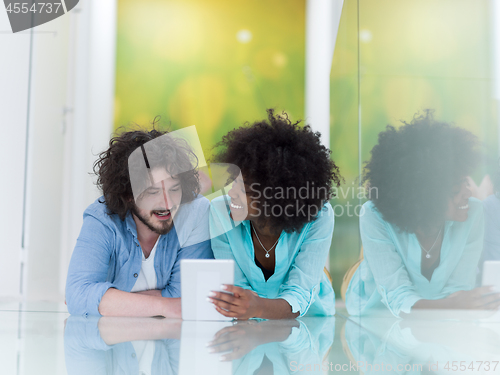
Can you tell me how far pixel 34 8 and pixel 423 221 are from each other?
7.68 ft

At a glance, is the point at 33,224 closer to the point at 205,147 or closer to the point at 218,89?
the point at 205,147

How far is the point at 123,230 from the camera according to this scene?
4.20ft

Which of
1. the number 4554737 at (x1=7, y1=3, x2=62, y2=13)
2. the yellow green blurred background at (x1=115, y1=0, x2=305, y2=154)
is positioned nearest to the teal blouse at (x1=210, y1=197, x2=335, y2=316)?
the yellow green blurred background at (x1=115, y1=0, x2=305, y2=154)

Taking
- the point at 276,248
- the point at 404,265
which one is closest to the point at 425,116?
the point at 404,265

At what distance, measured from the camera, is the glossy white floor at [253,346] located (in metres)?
0.65

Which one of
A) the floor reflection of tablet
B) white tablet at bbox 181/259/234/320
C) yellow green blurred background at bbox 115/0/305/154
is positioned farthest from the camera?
yellow green blurred background at bbox 115/0/305/154

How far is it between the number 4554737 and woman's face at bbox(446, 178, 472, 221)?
2.23 meters

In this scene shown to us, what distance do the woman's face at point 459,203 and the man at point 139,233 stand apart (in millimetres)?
695

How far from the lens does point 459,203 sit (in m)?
0.83

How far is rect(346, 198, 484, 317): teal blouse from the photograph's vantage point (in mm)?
819

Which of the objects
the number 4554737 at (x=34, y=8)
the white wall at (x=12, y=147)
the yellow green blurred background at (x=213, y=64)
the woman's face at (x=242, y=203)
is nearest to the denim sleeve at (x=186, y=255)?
the woman's face at (x=242, y=203)

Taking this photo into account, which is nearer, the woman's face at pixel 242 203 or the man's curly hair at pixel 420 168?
the man's curly hair at pixel 420 168

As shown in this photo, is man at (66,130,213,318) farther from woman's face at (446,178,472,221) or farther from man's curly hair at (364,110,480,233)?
woman's face at (446,178,472,221)

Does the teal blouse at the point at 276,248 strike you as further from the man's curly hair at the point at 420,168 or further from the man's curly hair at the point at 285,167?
the man's curly hair at the point at 420,168
